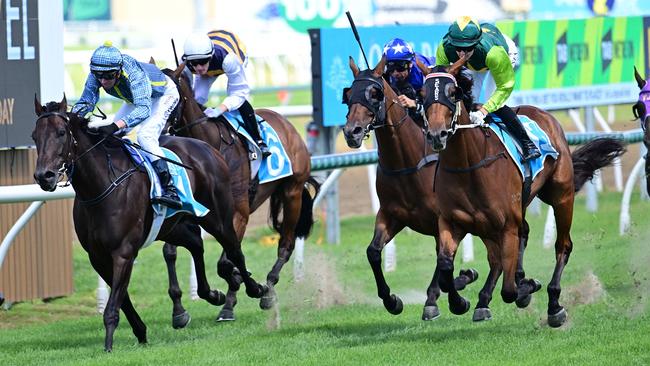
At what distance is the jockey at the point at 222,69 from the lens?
8.73 meters

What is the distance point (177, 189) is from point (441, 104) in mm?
1778

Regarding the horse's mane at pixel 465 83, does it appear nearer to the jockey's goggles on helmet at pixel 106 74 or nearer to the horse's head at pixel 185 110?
the jockey's goggles on helmet at pixel 106 74

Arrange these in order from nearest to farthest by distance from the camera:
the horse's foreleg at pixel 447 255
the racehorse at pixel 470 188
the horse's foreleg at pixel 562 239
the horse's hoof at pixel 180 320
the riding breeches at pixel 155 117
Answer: the racehorse at pixel 470 188 < the horse's foreleg at pixel 447 255 < the riding breeches at pixel 155 117 < the horse's foreleg at pixel 562 239 < the horse's hoof at pixel 180 320

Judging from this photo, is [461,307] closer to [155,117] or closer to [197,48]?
[155,117]

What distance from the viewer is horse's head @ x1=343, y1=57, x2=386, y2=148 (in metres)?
7.26

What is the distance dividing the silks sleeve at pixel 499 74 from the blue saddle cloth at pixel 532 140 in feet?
0.52

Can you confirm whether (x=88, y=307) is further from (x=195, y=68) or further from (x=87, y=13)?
(x=87, y=13)

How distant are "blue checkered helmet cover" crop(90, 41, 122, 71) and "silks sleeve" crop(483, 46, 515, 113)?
205cm

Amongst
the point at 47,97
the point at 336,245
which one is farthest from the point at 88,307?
the point at 336,245

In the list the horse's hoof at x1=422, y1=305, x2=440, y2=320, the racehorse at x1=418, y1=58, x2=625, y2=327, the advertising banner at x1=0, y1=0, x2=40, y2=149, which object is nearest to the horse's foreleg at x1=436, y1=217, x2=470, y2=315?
the racehorse at x1=418, y1=58, x2=625, y2=327

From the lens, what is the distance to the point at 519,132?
25.2ft

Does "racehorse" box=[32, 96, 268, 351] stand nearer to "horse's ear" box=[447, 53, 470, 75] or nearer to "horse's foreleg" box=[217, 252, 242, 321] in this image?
"horse's foreleg" box=[217, 252, 242, 321]

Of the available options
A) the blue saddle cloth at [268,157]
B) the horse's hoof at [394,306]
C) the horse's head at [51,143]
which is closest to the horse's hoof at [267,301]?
the blue saddle cloth at [268,157]

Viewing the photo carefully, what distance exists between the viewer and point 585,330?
24.0 feet
